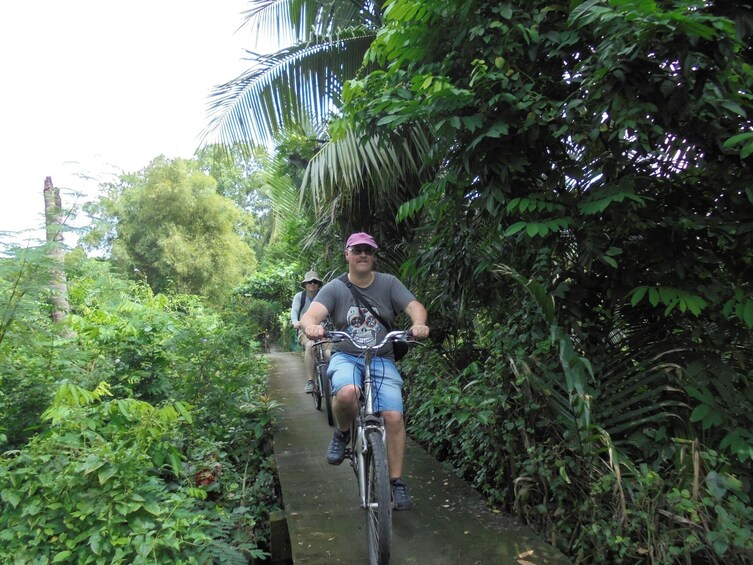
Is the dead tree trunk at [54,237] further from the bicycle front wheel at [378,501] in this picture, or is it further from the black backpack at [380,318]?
the bicycle front wheel at [378,501]

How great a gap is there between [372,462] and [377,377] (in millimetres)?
532

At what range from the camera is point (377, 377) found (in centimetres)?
348

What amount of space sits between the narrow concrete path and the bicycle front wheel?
0.80 ft

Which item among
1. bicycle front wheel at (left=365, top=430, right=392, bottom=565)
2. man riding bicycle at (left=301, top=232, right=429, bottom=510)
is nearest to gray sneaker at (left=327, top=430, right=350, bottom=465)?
man riding bicycle at (left=301, top=232, right=429, bottom=510)

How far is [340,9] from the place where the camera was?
281 inches

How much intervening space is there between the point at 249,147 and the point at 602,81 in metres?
5.11

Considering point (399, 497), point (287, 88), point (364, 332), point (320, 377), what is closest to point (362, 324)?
point (364, 332)

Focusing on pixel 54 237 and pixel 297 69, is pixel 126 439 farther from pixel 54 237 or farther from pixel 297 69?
pixel 297 69

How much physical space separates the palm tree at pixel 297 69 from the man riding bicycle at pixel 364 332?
3.48m

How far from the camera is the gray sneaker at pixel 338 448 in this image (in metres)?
3.73

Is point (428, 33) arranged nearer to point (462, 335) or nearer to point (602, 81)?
point (602, 81)

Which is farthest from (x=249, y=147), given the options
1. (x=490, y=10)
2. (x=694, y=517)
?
(x=694, y=517)

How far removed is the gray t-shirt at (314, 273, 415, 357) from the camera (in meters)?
3.78

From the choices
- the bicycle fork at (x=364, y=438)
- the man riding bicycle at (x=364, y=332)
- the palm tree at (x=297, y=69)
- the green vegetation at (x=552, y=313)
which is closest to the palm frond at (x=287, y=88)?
the palm tree at (x=297, y=69)
